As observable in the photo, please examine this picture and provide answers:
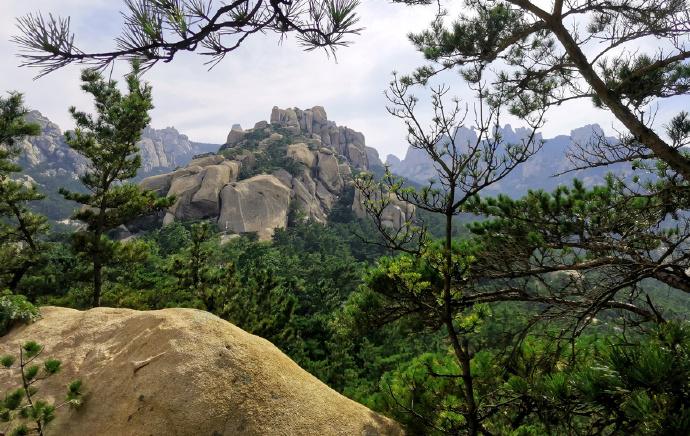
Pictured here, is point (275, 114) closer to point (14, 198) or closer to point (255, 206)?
point (255, 206)

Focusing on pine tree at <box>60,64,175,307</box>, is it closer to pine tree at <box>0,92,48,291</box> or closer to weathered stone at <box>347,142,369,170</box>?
pine tree at <box>0,92,48,291</box>

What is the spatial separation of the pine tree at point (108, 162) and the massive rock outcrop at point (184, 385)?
18.3 ft

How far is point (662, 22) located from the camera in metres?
3.73

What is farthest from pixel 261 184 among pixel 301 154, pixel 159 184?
pixel 301 154

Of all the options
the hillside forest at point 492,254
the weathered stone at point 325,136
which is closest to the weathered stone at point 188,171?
the hillside forest at point 492,254

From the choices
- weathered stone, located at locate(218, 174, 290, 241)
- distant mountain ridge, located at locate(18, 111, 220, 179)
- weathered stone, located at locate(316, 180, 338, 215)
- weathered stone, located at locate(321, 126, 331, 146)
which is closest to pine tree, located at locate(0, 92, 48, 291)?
weathered stone, located at locate(218, 174, 290, 241)

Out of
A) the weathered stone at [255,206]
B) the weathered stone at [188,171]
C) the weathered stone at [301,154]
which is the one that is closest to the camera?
the weathered stone at [255,206]

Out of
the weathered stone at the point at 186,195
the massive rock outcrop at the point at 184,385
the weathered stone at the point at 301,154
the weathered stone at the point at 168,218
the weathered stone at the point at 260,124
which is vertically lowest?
the massive rock outcrop at the point at 184,385

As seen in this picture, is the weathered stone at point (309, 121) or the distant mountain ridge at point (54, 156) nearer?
the weathered stone at point (309, 121)

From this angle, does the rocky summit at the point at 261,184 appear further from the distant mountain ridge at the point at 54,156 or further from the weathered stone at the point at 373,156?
the weathered stone at the point at 373,156

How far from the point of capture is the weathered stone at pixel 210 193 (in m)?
37.2

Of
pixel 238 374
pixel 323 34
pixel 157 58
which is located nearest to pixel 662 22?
pixel 323 34

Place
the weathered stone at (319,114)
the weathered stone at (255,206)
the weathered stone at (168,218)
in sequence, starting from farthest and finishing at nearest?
the weathered stone at (319,114) < the weathered stone at (255,206) < the weathered stone at (168,218)

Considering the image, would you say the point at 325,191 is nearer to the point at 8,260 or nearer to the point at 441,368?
the point at 8,260
